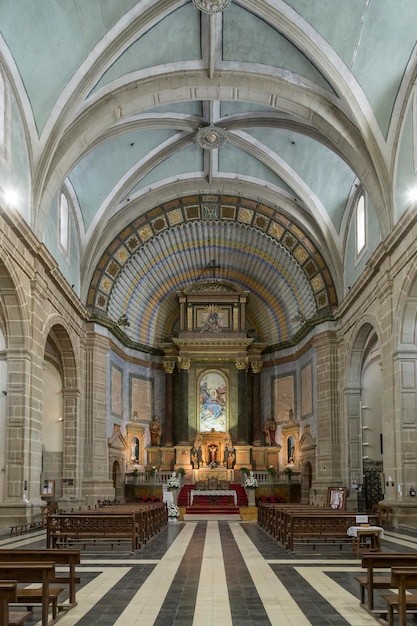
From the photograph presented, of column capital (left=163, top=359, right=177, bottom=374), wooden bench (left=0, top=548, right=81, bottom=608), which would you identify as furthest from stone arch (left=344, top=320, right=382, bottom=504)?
wooden bench (left=0, top=548, right=81, bottom=608)

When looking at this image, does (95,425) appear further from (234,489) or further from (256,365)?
(256,365)

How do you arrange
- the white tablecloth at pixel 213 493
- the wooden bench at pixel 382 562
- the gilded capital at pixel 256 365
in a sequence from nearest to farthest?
1. the wooden bench at pixel 382 562
2. the white tablecloth at pixel 213 493
3. the gilded capital at pixel 256 365

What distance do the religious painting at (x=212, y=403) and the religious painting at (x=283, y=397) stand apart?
2414mm

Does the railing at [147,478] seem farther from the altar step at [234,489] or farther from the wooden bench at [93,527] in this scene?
the wooden bench at [93,527]

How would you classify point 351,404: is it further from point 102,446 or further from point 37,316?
point 37,316

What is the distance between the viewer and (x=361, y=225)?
81.1 ft

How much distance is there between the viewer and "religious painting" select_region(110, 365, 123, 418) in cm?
3034

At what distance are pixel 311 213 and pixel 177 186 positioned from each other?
5.52 m

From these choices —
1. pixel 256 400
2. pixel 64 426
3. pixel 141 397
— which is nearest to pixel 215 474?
pixel 256 400

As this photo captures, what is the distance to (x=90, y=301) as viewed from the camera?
28.3 metres

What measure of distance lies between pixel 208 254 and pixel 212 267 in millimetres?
863

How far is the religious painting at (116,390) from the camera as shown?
30.3 metres

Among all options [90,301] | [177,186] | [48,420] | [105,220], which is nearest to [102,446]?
[48,420]

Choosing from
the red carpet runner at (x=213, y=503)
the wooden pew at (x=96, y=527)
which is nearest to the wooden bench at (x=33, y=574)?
the wooden pew at (x=96, y=527)
